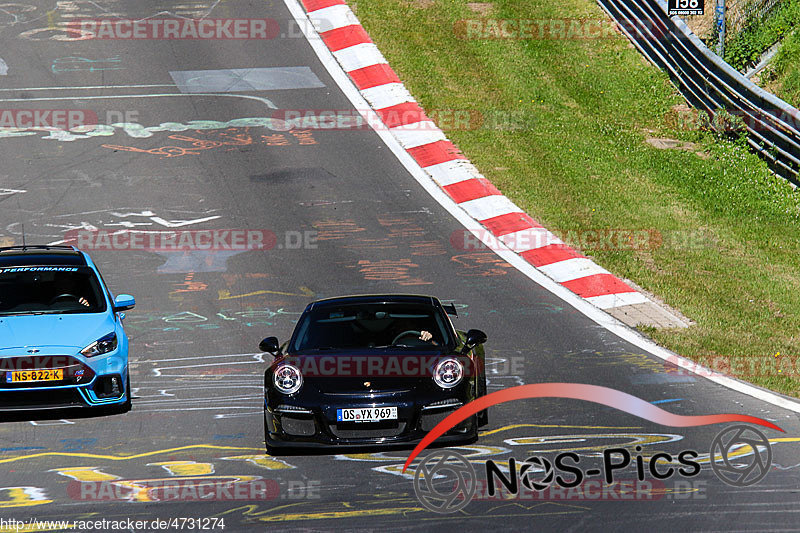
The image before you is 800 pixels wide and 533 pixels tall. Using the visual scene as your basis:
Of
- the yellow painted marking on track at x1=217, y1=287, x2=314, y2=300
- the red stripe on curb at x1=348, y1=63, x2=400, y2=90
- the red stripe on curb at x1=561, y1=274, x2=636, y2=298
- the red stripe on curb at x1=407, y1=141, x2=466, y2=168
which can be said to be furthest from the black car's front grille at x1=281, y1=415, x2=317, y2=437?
the red stripe on curb at x1=348, y1=63, x2=400, y2=90

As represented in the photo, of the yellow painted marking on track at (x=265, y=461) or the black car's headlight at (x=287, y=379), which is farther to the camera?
the black car's headlight at (x=287, y=379)

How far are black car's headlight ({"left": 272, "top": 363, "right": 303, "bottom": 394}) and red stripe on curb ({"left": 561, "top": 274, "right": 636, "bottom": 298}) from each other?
6308mm

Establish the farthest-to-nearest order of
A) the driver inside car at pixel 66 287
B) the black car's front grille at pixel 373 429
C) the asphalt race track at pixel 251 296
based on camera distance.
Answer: the driver inside car at pixel 66 287, the black car's front grille at pixel 373 429, the asphalt race track at pixel 251 296

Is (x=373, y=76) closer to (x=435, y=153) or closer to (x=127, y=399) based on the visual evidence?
(x=435, y=153)

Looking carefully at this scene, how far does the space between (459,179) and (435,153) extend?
1132 mm

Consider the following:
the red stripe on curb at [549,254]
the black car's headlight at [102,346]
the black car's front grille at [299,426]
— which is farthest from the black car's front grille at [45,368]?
the red stripe on curb at [549,254]

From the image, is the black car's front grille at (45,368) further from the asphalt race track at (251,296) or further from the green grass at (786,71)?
the green grass at (786,71)

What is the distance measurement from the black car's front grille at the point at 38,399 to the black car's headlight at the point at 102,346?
39 centimetres

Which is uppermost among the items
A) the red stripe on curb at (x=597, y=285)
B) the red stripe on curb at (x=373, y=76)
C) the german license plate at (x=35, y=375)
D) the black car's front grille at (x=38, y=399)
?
the red stripe on curb at (x=373, y=76)

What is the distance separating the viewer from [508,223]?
17.5 m

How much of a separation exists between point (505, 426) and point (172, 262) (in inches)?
Answer: 281

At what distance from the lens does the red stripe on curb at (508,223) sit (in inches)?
680

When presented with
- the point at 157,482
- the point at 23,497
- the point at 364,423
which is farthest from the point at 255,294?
the point at 23,497

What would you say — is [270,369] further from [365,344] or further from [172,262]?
[172,262]
